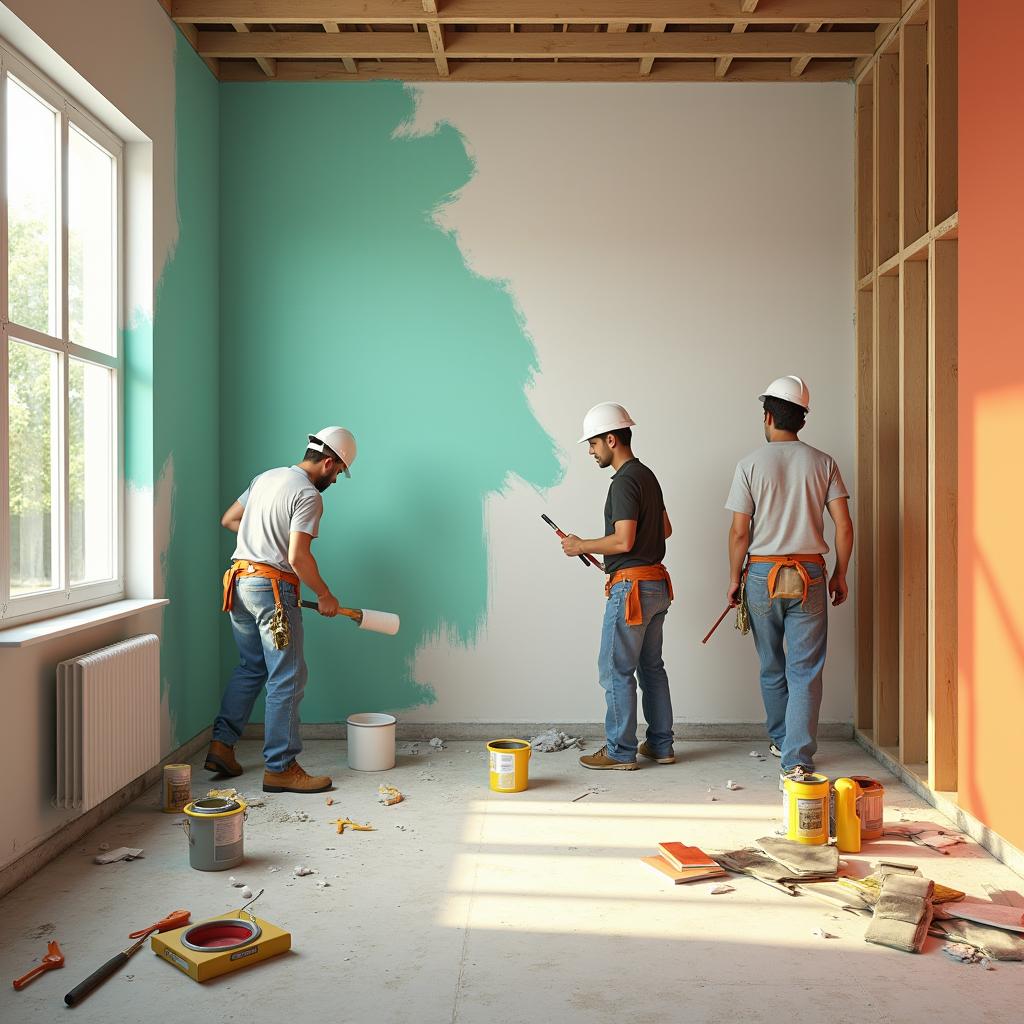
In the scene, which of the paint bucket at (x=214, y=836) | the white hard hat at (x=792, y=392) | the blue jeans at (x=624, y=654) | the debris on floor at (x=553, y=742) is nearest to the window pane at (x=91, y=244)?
the paint bucket at (x=214, y=836)

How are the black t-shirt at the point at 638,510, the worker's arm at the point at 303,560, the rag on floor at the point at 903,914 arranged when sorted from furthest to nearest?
the black t-shirt at the point at 638,510 → the worker's arm at the point at 303,560 → the rag on floor at the point at 903,914

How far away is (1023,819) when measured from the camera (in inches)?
127

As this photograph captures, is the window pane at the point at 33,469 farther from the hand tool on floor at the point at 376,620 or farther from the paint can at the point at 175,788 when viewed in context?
the hand tool on floor at the point at 376,620

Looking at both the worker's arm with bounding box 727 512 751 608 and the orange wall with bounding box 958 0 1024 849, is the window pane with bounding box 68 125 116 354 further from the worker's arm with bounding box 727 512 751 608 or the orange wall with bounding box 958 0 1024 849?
the orange wall with bounding box 958 0 1024 849

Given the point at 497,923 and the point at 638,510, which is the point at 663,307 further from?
the point at 497,923

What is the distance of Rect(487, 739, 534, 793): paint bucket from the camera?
4.13 metres

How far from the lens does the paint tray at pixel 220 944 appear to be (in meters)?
2.52

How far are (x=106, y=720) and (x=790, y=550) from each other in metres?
2.78

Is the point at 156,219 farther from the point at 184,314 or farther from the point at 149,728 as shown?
the point at 149,728

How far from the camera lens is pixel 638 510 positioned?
14.4 ft

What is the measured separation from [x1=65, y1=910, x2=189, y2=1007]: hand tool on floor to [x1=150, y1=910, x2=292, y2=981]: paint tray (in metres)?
0.04

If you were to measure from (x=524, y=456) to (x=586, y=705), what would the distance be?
4.33 ft

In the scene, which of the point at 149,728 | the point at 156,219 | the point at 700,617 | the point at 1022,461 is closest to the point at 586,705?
the point at 700,617

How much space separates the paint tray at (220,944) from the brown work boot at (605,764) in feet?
6.77
